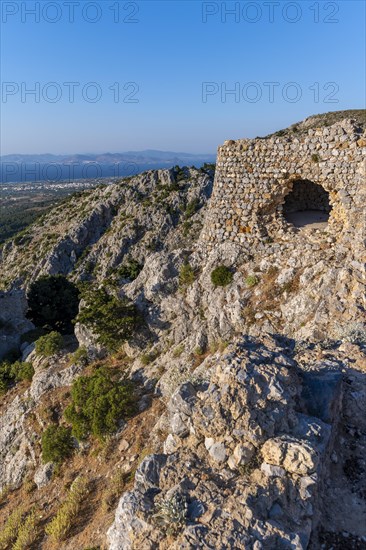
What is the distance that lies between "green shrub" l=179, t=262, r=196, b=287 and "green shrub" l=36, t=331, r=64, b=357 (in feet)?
22.4

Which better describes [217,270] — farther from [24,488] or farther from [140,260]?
[140,260]

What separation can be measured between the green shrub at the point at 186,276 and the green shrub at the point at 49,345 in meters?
6.82

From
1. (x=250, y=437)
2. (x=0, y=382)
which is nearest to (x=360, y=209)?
(x=250, y=437)

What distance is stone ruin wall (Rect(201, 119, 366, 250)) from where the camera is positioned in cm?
1334

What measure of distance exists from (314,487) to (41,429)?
1178 cm

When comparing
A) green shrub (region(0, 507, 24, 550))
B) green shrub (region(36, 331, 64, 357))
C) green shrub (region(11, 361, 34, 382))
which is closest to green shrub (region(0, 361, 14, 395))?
green shrub (region(11, 361, 34, 382))

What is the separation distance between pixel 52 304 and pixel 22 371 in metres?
16.0

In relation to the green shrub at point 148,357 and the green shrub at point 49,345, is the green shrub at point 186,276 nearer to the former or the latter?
the green shrub at point 148,357

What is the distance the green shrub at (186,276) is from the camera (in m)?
16.7

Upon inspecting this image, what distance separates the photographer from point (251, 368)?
6895 mm

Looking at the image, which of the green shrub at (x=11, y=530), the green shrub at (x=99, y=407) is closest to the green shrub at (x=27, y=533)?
the green shrub at (x=11, y=530)

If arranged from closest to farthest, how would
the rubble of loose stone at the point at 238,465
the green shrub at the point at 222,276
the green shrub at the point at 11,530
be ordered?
1. the rubble of loose stone at the point at 238,465
2. the green shrub at the point at 11,530
3. the green shrub at the point at 222,276

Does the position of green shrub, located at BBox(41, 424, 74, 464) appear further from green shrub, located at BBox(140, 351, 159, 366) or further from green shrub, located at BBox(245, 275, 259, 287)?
green shrub, located at BBox(245, 275, 259, 287)

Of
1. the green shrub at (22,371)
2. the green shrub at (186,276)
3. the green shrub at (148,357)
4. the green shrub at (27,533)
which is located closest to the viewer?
the green shrub at (27,533)
